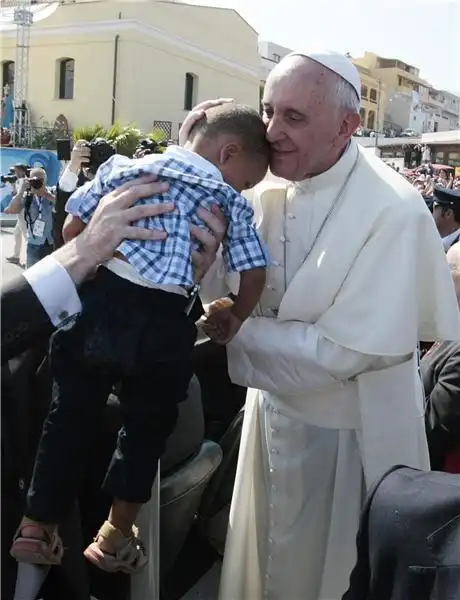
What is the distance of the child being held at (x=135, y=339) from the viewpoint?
1.57 meters

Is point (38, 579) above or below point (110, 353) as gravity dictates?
below

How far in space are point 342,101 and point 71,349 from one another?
101 cm

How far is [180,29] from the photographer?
85.6 ft

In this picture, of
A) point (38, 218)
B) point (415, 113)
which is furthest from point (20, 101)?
point (415, 113)

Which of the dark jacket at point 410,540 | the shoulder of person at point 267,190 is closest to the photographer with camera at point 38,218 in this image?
the shoulder of person at point 267,190

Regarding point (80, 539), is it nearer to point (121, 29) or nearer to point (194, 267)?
point (194, 267)

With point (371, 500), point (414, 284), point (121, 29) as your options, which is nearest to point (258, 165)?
point (414, 284)

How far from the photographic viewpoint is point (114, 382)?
170 cm

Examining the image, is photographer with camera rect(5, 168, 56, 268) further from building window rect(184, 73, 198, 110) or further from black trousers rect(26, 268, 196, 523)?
building window rect(184, 73, 198, 110)

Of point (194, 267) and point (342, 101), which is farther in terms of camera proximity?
point (342, 101)

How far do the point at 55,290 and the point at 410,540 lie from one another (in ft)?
2.92

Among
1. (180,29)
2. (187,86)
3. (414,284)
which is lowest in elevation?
(414,284)

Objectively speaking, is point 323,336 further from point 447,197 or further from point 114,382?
point 447,197

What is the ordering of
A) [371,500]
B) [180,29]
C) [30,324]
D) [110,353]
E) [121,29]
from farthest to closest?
[180,29] < [121,29] < [110,353] < [30,324] < [371,500]
